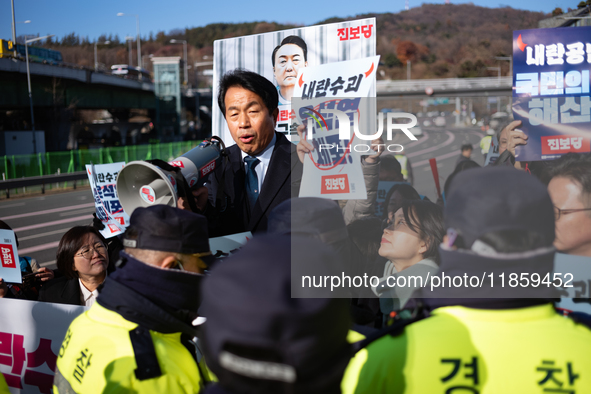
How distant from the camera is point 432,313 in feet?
4.25

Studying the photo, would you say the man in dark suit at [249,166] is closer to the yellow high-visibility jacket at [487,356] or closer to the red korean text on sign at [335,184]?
the red korean text on sign at [335,184]

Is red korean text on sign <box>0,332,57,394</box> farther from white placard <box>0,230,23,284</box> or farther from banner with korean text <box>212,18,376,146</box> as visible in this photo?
banner with korean text <box>212,18,376,146</box>

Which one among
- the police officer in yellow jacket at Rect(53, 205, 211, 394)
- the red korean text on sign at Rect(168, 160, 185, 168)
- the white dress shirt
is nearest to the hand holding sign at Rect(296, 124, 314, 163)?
the white dress shirt

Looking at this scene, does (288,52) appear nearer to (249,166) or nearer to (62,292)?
(249,166)

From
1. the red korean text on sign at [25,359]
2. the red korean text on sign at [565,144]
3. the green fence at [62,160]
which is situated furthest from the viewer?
the green fence at [62,160]

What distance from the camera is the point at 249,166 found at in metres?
3.13

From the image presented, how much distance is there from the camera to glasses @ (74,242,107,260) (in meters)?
3.26

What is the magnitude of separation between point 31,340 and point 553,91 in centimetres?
376

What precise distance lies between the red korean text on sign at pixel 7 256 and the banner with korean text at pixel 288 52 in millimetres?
1834

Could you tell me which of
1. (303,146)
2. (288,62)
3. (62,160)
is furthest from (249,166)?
(62,160)

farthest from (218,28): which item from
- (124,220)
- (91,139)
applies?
(124,220)

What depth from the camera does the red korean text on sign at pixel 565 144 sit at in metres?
3.07

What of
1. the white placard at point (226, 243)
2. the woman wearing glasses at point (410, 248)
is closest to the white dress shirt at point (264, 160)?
the white placard at point (226, 243)

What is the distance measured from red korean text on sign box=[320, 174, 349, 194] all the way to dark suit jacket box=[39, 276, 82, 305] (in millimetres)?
1852
